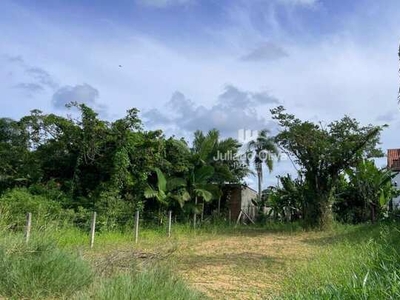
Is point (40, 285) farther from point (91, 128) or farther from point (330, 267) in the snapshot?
point (91, 128)

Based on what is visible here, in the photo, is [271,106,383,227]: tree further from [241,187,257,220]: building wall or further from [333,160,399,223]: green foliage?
[241,187,257,220]: building wall

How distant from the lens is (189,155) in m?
20.1

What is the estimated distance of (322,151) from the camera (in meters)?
18.1

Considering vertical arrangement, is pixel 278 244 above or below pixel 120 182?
below

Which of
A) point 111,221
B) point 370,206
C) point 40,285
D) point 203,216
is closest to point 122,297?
point 40,285

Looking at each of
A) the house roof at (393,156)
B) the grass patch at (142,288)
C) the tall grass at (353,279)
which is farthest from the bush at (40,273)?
the house roof at (393,156)

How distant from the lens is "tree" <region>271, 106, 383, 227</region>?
18000 millimetres

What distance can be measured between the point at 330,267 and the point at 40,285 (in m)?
3.49

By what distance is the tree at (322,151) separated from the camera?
709 inches

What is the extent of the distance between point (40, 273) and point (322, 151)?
1426cm

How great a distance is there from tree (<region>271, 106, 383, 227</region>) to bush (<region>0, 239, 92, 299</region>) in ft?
44.4

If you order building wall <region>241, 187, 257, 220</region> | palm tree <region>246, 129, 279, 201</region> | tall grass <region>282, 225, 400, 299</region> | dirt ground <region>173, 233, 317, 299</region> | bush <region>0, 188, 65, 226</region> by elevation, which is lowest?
dirt ground <region>173, 233, 317, 299</region>

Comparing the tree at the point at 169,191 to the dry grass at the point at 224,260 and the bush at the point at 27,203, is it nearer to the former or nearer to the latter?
the dry grass at the point at 224,260

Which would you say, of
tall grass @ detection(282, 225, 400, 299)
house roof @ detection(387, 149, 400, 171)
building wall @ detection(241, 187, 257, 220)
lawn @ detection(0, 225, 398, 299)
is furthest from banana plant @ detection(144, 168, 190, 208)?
house roof @ detection(387, 149, 400, 171)
